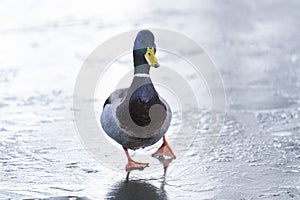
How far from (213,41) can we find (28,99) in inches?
115

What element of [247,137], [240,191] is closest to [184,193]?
[240,191]

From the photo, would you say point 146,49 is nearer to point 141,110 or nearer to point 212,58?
point 141,110

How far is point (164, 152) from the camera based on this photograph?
4.74m

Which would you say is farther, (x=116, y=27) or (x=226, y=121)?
(x=116, y=27)

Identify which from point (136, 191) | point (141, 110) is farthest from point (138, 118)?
point (136, 191)

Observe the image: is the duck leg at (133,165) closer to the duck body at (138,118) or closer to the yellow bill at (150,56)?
the duck body at (138,118)

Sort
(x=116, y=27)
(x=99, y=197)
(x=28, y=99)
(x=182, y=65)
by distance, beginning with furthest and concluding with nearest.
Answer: (x=116, y=27) → (x=182, y=65) → (x=28, y=99) → (x=99, y=197)

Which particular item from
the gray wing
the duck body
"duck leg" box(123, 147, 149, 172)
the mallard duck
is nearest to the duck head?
the mallard duck

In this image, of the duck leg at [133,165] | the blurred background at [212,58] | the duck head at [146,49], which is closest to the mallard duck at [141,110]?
the duck head at [146,49]

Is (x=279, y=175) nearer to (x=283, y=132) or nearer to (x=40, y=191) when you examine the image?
(x=283, y=132)

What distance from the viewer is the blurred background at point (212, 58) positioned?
13.8ft

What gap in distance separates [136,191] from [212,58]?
3600mm

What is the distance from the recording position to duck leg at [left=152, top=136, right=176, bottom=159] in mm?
4727

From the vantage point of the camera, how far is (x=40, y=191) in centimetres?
411
